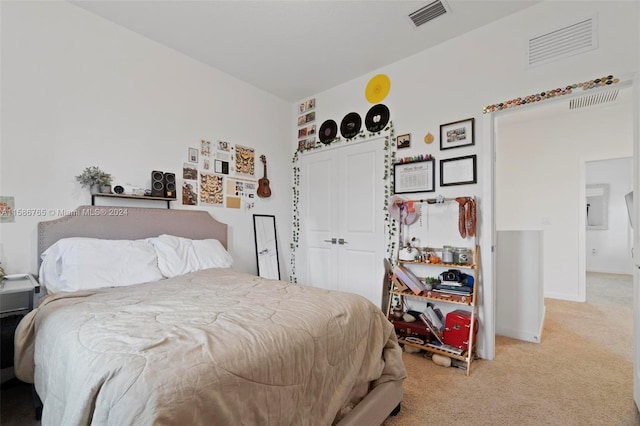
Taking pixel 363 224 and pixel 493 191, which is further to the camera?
pixel 363 224

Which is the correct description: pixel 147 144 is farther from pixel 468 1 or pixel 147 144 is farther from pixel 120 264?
pixel 468 1

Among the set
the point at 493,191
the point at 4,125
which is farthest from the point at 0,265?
the point at 493,191

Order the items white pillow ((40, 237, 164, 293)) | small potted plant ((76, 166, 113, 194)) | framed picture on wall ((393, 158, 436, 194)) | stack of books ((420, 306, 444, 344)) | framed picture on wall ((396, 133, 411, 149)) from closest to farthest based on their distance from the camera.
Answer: white pillow ((40, 237, 164, 293)) < small potted plant ((76, 166, 113, 194)) < stack of books ((420, 306, 444, 344)) < framed picture on wall ((393, 158, 436, 194)) < framed picture on wall ((396, 133, 411, 149))

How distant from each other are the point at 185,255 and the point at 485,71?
3124mm

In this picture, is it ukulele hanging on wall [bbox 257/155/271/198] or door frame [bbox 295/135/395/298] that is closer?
door frame [bbox 295/135/395/298]

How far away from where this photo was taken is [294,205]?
408cm

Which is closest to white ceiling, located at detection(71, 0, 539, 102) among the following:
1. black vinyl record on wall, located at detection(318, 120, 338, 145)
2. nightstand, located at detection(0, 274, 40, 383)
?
black vinyl record on wall, located at detection(318, 120, 338, 145)

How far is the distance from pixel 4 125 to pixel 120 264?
1.25 m

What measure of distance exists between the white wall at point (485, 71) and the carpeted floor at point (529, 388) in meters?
0.44

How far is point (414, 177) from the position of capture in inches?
116

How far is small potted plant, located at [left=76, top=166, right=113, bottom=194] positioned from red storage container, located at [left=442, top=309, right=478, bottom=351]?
309cm

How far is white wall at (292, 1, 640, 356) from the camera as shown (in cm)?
204

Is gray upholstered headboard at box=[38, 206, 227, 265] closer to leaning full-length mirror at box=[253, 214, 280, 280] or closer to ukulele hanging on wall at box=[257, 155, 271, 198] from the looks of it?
leaning full-length mirror at box=[253, 214, 280, 280]

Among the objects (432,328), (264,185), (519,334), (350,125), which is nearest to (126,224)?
(264,185)
